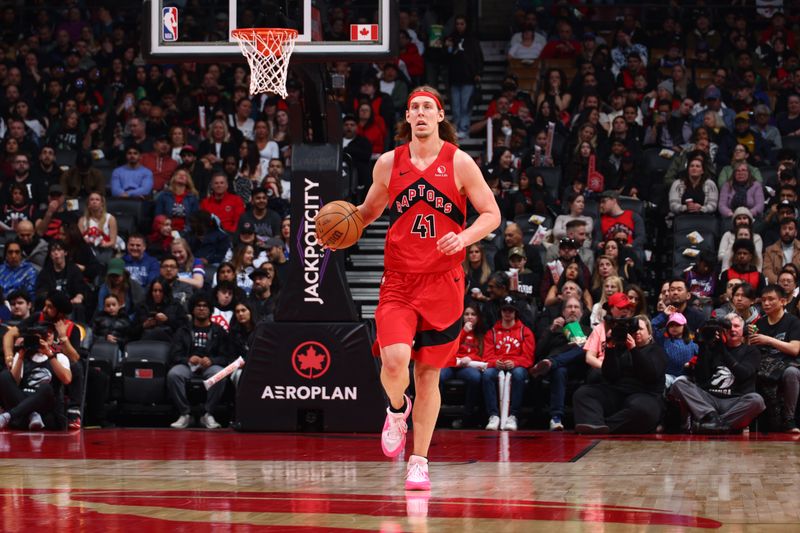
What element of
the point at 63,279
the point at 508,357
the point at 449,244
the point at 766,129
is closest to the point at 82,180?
the point at 63,279

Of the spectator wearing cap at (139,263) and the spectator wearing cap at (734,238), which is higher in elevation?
the spectator wearing cap at (734,238)

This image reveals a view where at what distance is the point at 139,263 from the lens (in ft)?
47.6

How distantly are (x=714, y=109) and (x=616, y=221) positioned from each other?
340 cm

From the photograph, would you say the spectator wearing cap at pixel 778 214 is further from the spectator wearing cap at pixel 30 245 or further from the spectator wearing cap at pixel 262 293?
the spectator wearing cap at pixel 30 245

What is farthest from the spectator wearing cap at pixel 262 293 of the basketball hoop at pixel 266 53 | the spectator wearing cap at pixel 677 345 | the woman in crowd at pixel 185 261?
the spectator wearing cap at pixel 677 345

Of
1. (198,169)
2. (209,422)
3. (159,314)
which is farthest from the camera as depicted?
(198,169)

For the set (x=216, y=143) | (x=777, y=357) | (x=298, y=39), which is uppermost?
(x=298, y=39)

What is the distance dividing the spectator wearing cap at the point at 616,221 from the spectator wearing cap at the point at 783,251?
137 centimetres

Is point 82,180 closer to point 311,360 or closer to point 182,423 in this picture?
point 182,423

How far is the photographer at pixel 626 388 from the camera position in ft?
36.8

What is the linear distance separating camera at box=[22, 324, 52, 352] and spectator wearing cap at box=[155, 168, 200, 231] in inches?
149

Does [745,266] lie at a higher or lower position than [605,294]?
higher

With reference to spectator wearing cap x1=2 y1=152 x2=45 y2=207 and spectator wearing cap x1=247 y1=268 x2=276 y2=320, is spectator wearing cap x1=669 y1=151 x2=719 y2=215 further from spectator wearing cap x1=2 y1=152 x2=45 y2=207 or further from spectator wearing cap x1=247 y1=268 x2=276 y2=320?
spectator wearing cap x1=2 y1=152 x2=45 y2=207

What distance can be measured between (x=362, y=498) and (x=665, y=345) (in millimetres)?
6094
